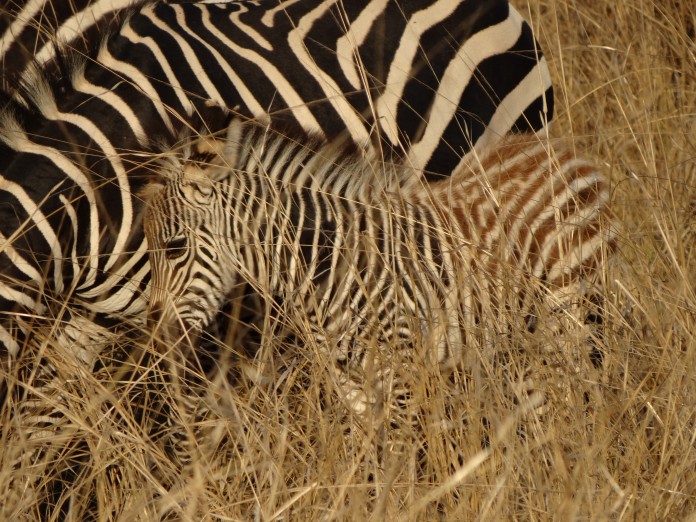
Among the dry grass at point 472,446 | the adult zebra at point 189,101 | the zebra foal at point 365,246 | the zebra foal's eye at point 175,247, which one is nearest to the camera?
the dry grass at point 472,446

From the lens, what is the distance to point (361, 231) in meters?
2.75

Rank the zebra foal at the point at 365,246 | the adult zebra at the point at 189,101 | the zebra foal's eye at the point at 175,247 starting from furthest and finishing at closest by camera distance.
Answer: the adult zebra at the point at 189,101
the zebra foal's eye at the point at 175,247
the zebra foal at the point at 365,246

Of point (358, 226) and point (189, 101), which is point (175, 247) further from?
point (189, 101)

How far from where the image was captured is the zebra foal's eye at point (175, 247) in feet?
8.18

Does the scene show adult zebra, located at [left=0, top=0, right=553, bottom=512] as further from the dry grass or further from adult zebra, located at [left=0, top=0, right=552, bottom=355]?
the dry grass

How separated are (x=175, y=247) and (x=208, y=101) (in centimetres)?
43

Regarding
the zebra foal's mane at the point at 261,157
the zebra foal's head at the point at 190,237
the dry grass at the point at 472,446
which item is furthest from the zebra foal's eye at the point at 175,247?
the dry grass at the point at 472,446

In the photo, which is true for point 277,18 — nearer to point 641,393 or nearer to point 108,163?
point 108,163

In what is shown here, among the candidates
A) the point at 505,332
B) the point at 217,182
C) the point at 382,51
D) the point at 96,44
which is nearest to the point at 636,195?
the point at 382,51

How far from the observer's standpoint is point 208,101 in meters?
2.68

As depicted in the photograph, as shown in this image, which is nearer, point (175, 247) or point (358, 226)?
point (175, 247)

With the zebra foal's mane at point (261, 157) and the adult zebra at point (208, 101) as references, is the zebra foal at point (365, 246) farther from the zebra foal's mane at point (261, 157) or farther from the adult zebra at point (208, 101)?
the adult zebra at point (208, 101)

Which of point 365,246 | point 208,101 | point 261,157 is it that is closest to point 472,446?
point 365,246

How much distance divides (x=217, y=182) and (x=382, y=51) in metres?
1.17
